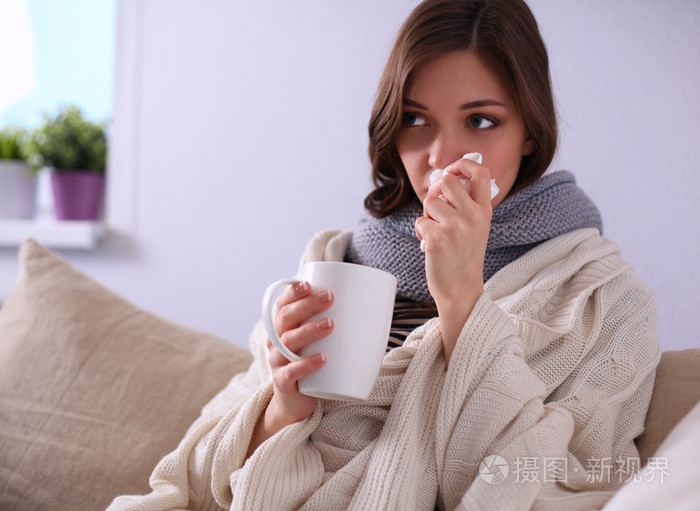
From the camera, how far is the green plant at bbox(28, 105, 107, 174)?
1.78 m

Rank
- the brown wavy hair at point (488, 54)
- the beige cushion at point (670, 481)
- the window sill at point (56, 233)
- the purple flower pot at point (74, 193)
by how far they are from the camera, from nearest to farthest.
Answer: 1. the beige cushion at point (670, 481)
2. the brown wavy hair at point (488, 54)
3. the window sill at point (56, 233)
4. the purple flower pot at point (74, 193)

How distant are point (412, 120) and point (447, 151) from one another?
0.09 m

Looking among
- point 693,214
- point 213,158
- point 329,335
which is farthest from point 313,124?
point 329,335

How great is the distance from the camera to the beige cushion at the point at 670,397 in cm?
81

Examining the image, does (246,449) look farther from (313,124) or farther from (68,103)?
(68,103)

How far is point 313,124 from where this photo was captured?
1.47 m

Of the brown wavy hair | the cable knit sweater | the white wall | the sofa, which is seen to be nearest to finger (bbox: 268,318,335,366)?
the cable knit sweater

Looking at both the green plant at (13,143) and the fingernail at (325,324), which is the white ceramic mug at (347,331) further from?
the green plant at (13,143)

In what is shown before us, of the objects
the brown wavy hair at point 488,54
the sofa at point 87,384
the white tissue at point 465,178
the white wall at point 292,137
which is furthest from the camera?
the white wall at point 292,137

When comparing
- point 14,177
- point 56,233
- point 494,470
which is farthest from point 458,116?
point 14,177

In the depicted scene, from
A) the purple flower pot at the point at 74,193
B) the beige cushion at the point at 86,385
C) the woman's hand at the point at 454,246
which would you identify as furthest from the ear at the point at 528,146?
the purple flower pot at the point at 74,193

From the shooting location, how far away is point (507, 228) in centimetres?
90

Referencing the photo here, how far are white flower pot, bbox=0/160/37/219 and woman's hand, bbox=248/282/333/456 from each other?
4.54 feet

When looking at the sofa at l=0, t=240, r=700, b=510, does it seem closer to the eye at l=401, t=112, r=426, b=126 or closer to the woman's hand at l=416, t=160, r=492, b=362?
the woman's hand at l=416, t=160, r=492, b=362
